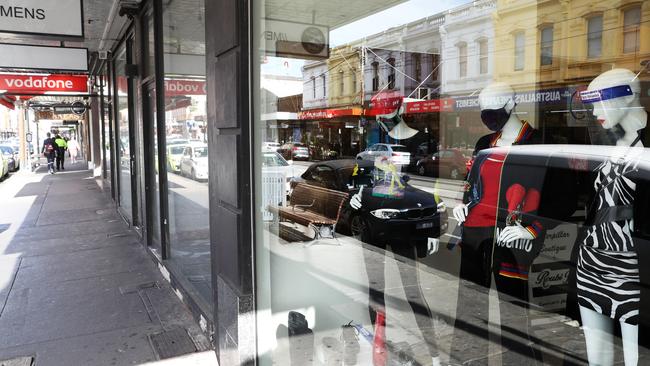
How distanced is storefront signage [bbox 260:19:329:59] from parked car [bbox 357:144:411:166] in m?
0.97

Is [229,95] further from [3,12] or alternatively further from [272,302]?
[3,12]

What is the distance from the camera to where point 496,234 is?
3346 millimetres

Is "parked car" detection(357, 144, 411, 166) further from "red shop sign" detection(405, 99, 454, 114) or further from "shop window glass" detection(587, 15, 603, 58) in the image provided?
"shop window glass" detection(587, 15, 603, 58)

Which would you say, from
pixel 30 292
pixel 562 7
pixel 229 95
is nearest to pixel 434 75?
pixel 562 7

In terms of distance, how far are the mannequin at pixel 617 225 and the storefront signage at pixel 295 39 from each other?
2.02m

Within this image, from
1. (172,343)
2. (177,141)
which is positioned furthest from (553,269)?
(177,141)

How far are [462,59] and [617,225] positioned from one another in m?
3.33

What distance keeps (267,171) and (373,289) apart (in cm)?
173

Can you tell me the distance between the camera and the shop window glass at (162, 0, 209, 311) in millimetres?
4637

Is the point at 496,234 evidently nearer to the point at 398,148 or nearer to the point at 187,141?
the point at 398,148

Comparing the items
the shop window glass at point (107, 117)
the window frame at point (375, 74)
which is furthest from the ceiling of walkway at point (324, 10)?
the shop window glass at point (107, 117)

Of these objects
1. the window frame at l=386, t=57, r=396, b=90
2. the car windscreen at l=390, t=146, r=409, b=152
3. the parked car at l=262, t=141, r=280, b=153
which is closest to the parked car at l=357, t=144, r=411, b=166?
the car windscreen at l=390, t=146, r=409, b=152

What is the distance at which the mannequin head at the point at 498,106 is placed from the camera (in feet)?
9.83

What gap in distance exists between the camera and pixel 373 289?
4426 mm
